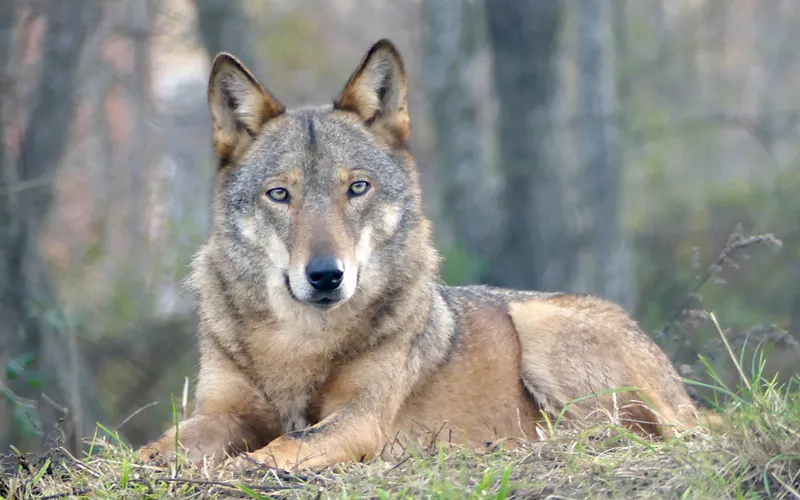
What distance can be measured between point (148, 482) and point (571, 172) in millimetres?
15713

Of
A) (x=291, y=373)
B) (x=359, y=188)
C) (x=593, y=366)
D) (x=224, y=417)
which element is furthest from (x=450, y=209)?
(x=224, y=417)

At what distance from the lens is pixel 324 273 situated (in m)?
5.02

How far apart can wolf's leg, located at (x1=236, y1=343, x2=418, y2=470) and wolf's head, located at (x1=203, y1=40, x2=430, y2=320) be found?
405mm

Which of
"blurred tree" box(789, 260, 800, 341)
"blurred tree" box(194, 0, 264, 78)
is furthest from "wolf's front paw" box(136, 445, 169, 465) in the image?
"blurred tree" box(789, 260, 800, 341)

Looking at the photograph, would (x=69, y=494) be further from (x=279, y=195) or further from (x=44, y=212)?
(x=44, y=212)

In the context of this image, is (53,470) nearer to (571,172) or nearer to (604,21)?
(604,21)

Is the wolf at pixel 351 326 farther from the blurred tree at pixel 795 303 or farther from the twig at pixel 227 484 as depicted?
the blurred tree at pixel 795 303

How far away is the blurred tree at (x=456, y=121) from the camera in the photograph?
1528 centimetres

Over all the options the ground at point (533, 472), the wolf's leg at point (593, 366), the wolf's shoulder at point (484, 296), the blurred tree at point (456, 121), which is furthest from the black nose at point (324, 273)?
the blurred tree at point (456, 121)

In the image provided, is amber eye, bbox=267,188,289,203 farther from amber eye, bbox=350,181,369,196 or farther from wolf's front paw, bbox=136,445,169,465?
wolf's front paw, bbox=136,445,169,465

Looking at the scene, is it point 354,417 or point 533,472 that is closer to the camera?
point 533,472

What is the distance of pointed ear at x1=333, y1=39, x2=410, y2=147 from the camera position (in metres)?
5.94

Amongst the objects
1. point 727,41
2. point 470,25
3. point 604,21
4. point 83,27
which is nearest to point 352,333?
point 83,27

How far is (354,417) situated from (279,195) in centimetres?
133
